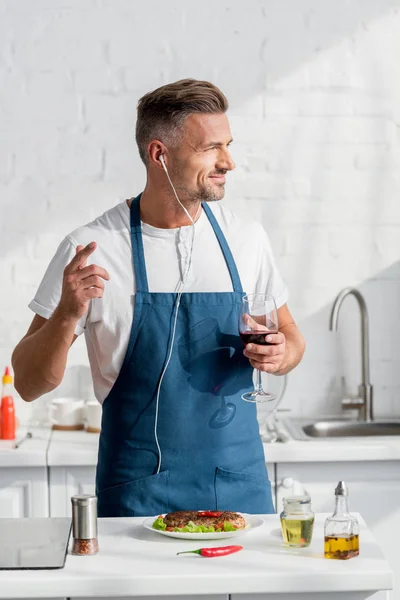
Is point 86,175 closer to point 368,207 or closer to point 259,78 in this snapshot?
point 259,78

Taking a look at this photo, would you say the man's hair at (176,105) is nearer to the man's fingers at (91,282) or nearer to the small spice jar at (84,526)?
the man's fingers at (91,282)

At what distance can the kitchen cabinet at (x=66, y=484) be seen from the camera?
129 inches

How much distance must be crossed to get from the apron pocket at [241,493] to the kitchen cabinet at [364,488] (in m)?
0.86

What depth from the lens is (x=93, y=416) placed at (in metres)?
3.62

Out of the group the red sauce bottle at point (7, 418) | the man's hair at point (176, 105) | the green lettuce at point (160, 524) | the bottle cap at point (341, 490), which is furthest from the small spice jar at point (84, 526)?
the red sauce bottle at point (7, 418)

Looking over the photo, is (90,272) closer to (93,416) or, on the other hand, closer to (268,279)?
(268,279)

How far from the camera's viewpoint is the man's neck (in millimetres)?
2611

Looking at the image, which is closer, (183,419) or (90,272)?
(90,272)

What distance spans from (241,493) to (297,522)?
1.68ft

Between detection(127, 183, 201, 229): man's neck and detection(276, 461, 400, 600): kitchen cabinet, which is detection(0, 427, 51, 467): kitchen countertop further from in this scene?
detection(127, 183, 201, 229): man's neck

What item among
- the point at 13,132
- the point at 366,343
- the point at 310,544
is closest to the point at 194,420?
the point at 310,544

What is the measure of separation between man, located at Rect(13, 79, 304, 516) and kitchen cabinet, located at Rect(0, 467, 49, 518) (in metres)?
0.84

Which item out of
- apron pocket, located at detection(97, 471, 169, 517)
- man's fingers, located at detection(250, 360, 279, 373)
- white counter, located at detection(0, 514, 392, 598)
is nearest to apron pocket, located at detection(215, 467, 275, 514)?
apron pocket, located at detection(97, 471, 169, 517)

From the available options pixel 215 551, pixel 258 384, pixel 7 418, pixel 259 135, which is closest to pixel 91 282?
pixel 258 384
